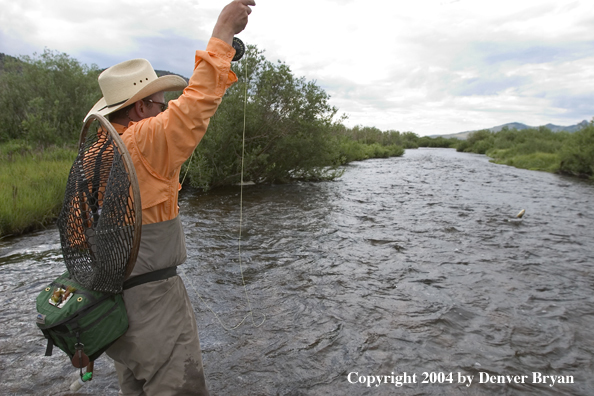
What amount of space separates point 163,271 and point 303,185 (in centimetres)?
1463

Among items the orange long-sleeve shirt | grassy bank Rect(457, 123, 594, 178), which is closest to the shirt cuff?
the orange long-sleeve shirt

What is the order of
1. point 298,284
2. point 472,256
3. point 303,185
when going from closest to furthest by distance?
1. point 298,284
2. point 472,256
3. point 303,185

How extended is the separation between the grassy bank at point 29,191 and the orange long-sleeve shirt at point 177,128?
730 cm

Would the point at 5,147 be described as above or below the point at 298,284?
above

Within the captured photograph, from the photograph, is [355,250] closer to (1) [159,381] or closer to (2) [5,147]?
(1) [159,381]

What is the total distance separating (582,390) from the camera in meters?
3.61

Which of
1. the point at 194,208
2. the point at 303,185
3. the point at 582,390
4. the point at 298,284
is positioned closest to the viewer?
the point at 582,390

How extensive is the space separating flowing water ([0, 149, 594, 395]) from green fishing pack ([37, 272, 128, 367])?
1.73 m

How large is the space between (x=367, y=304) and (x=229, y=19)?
418cm

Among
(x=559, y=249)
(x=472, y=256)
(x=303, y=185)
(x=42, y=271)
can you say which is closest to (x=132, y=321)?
(x=42, y=271)

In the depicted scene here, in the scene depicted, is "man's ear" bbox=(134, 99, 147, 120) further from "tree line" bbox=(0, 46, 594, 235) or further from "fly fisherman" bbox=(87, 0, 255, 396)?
"tree line" bbox=(0, 46, 594, 235)


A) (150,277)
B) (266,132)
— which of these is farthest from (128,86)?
(266,132)

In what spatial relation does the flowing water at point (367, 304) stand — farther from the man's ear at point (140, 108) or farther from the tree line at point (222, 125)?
the tree line at point (222, 125)

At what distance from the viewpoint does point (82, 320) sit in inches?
76.4
